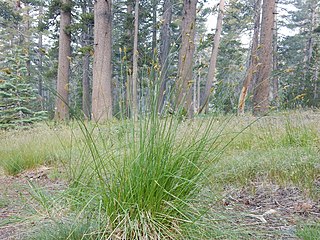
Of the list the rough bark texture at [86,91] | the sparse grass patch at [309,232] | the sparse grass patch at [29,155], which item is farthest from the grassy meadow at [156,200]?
the sparse grass patch at [29,155]

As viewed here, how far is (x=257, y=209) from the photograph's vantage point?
6.94 feet

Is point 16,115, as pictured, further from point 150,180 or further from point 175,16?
point 175,16

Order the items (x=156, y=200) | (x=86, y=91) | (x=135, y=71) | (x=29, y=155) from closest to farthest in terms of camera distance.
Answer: (x=156, y=200) → (x=135, y=71) → (x=29, y=155) → (x=86, y=91)

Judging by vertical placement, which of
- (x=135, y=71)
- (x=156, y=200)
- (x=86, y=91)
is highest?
(x=86, y=91)

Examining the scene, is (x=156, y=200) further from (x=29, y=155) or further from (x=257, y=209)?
(x=29, y=155)

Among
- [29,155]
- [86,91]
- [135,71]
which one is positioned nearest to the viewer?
[135,71]

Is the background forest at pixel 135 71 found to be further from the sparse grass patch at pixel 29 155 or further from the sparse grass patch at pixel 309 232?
the sparse grass patch at pixel 309 232

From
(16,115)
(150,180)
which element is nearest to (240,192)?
(150,180)


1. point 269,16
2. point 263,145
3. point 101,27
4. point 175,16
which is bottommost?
point 263,145

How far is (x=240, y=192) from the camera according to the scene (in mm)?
2465

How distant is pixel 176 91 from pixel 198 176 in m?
0.51

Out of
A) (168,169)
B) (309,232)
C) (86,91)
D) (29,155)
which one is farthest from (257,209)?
(86,91)

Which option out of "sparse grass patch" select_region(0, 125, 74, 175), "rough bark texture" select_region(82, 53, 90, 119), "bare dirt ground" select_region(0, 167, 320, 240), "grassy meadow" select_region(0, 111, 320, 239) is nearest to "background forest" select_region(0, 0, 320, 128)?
"rough bark texture" select_region(82, 53, 90, 119)

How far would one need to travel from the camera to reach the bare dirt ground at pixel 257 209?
165cm
